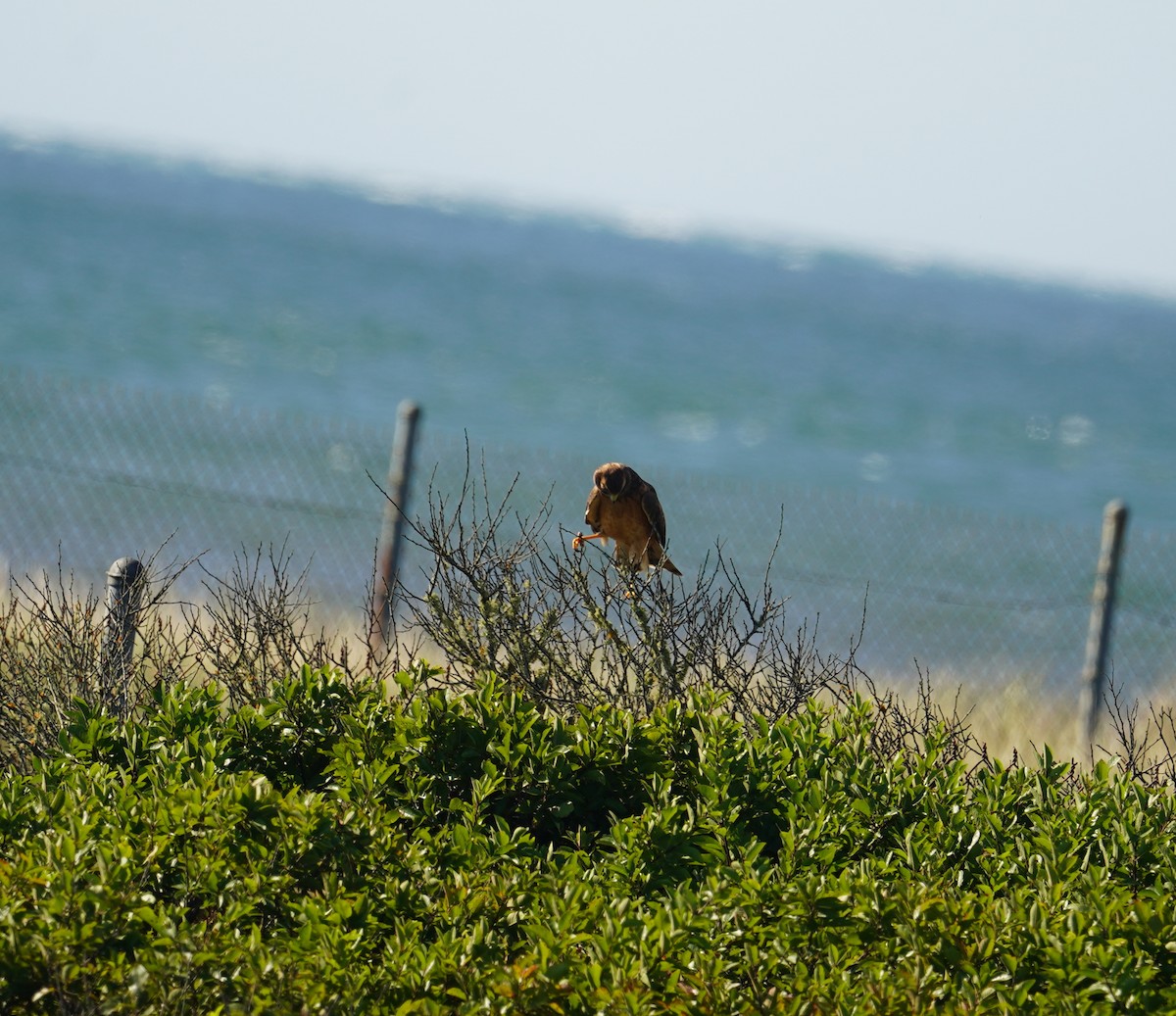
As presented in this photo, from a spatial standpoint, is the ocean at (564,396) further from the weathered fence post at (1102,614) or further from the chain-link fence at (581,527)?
the weathered fence post at (1102,614)

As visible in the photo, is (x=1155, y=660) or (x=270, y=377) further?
(x=270, y=377)

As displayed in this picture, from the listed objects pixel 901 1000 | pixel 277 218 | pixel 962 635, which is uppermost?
pixel 277 218

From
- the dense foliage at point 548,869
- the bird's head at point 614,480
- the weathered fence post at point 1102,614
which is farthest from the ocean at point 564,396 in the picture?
the dense foliage at point 548,869

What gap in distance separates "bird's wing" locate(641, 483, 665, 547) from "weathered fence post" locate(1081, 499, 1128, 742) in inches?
142

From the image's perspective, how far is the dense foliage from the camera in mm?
2213

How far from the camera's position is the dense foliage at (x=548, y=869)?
2213mm

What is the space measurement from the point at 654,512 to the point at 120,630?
1768 mm

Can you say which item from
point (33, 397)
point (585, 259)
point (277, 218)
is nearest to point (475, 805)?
point (33, 397)

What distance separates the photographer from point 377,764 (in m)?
2.88

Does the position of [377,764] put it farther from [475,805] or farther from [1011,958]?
[1011,958]

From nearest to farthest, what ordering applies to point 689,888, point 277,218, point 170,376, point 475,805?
point 689,888
point 475,805
point 170,376
point 277,218

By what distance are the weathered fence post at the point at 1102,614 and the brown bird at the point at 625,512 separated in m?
3.65

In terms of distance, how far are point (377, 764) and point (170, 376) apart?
2604 cm

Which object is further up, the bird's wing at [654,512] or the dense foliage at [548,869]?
the bird's wing at [654,512]
